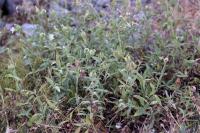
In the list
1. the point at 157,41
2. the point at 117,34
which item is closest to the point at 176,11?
the point at 157,41

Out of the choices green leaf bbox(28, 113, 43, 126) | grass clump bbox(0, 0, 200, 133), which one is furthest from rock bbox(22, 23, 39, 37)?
green leaf bbox(28, 113, 43, 126)

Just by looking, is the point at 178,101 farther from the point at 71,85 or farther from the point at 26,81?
the point at 26,81

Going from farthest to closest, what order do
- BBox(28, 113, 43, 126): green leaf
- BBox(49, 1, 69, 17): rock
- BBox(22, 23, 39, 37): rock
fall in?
BBox(49, 1, 69, 17): rock
BBox(22, 23, 39, 37): rock
BBox(28, 113, 43, 126): green leaf

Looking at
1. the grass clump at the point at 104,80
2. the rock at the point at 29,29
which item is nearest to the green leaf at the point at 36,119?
the grass clump at the point at 104,80

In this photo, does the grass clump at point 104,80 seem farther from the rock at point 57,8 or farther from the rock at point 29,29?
the rock at point 57,8

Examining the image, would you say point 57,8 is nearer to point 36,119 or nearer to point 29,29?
point 29,29

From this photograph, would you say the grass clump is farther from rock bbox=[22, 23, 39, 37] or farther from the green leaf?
rock bbox=[22, 23, 39, 37]

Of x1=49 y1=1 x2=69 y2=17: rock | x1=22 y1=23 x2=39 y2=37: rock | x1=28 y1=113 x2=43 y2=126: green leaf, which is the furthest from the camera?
A: x1=49 y1=1 x2=69 y2=17: rock

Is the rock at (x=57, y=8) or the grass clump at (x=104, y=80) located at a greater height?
the rock at (x=57, y=8)

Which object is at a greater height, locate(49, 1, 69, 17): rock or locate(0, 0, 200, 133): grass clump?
locate(49, 1, 69, 17): rock
